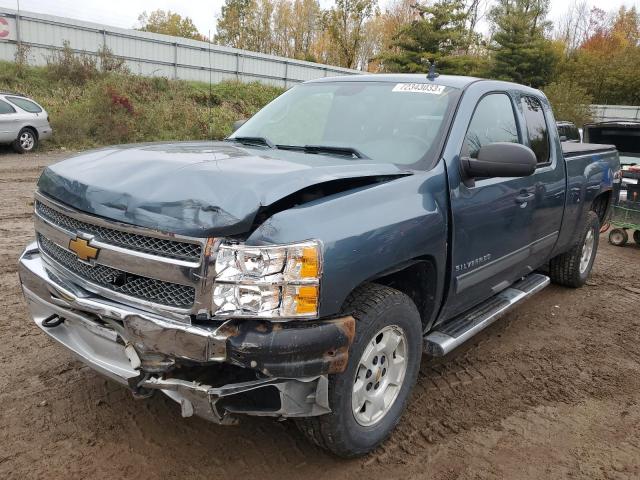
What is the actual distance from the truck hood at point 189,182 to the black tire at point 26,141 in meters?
13.8

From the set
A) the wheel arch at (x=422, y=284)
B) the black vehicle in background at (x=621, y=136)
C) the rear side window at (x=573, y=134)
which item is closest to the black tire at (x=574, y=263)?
the wheel arch at (x=422, y=284)

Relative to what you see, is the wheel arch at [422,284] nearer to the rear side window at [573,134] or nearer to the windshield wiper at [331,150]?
the windshield wiper at [331,150]

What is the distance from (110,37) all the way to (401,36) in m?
18.5

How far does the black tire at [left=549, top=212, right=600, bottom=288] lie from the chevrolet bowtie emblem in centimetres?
467

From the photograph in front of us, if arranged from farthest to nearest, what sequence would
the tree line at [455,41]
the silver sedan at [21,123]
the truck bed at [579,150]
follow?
1. the tree line at [455,41]
2. the silver sedan at [21,123]
3. the truck bed at [579,150]

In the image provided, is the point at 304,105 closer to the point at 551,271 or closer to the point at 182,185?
the point at 182,185

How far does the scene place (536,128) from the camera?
4.49m

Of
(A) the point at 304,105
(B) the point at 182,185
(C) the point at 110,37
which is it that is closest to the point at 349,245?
(B) the point at 182,185

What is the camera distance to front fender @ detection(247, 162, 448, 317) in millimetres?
2318

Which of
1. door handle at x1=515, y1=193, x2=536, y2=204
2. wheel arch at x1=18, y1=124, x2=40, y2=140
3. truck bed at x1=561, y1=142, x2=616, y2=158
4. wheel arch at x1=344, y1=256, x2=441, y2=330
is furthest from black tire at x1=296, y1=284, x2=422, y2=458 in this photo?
wheel arch at x1=18, y1=124, x2=40, y2=140

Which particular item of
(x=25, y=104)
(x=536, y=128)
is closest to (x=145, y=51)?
(x=25, y=104)

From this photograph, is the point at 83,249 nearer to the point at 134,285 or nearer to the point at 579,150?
the point at 134,285

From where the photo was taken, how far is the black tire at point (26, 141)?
15.0 m

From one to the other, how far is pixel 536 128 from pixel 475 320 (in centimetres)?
180
